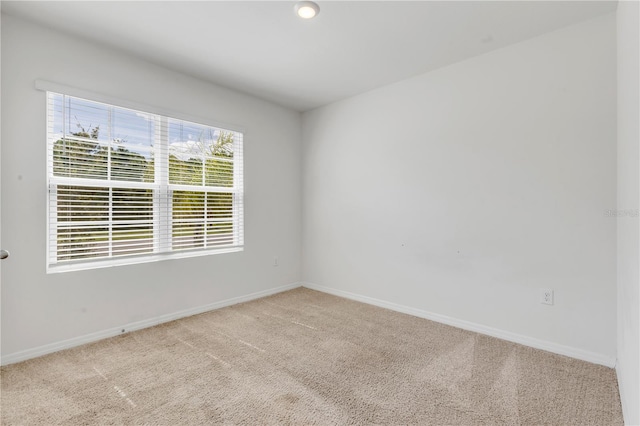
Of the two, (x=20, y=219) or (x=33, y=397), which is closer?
(x=33, y=397)

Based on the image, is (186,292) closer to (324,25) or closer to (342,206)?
(342,206)

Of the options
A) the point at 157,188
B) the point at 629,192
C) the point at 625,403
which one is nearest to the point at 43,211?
the point at 157,188

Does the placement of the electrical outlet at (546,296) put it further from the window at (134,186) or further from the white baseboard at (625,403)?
the window at (134,186)

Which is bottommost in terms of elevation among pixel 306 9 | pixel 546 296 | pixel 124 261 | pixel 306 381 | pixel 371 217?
pixel 306 381

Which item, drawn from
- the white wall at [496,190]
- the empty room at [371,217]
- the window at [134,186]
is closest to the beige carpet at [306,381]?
the empty room at [371,217]

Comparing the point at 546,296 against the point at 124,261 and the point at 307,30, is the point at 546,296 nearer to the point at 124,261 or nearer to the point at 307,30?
the point at 307,30

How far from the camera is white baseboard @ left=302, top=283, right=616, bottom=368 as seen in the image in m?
2.24

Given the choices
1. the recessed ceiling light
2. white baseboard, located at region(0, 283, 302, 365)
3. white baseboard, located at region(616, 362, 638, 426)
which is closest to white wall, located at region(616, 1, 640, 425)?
white baseboard, located at region(616, 362, 638, 426)

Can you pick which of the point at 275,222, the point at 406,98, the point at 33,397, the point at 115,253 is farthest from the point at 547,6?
the point at 33,397

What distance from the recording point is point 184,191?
10.5 feet

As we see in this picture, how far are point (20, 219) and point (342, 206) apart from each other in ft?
9.63

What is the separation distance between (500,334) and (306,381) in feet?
5.73

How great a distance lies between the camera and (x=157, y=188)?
2986 mm

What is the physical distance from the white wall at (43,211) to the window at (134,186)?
10cm
